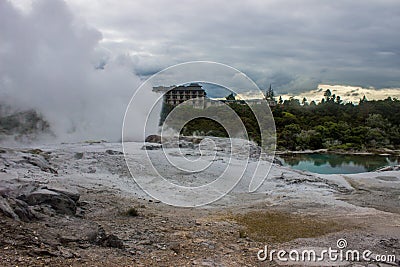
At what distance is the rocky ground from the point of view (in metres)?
5.70

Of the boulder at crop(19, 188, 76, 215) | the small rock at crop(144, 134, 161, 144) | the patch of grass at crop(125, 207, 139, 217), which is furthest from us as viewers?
the small rock at crop(144, 134, 161, 144)

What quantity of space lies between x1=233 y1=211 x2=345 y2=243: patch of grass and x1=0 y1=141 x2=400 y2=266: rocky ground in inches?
0.8

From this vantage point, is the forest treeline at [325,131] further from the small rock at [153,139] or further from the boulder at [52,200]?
the boulder at [52,200]

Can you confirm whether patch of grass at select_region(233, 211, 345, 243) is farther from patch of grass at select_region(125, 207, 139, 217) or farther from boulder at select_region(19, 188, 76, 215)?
boulder at select_region(19, 188, 76, 215)

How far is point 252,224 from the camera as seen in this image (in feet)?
26.1

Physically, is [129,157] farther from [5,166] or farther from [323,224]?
[323,224]

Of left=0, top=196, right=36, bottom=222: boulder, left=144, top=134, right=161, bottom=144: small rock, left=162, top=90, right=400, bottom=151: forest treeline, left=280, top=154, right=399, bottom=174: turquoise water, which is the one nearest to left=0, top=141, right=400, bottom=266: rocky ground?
left=0, top=196, right=36, bottom=222: boulder

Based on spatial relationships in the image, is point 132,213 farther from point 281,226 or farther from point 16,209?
point 281,226

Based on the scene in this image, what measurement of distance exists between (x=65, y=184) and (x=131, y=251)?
4.51 metres

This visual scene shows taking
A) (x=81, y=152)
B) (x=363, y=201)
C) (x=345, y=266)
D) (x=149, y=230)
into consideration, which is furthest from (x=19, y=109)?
(x=345, y=266)

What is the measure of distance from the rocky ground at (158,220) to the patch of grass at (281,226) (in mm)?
20

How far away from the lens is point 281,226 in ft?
25.8

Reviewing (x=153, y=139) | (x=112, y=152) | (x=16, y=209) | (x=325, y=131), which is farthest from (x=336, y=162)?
(x=16, y=209)

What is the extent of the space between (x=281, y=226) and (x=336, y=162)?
2123cm
